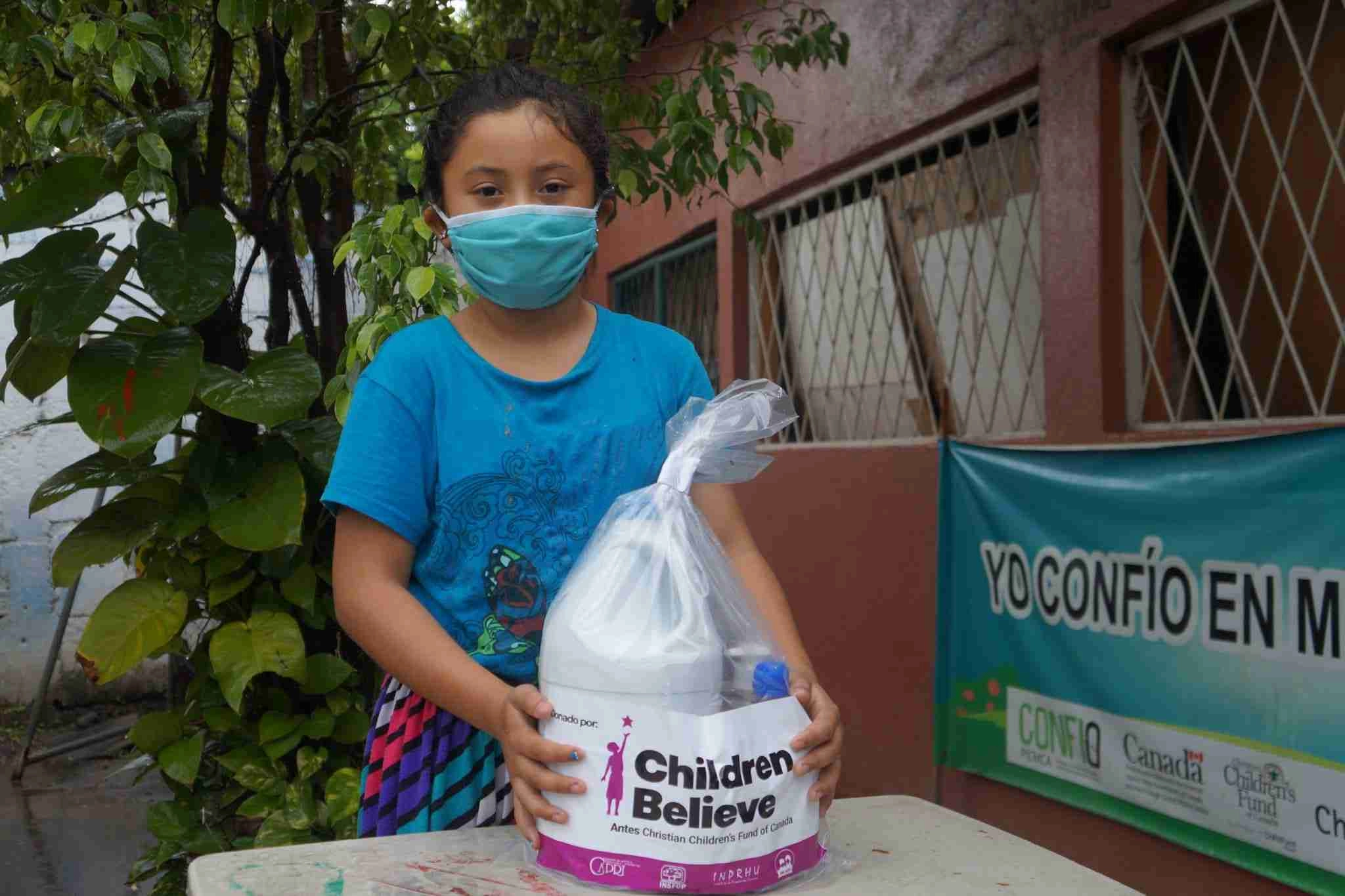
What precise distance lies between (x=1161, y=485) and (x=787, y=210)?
2.88 m

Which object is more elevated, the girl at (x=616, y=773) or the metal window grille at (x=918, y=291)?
the metal window grille at (x=918, y=291)

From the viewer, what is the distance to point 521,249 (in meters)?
1.43

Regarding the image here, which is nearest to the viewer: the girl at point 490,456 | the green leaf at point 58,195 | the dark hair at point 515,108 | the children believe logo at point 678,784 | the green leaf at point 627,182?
the children believe logo at point 678,784

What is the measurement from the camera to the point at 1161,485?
10.1 ft

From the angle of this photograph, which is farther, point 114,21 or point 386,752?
point 114,21

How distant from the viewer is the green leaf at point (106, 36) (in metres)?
2.54

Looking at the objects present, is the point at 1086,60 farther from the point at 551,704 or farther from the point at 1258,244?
the point at 551,704

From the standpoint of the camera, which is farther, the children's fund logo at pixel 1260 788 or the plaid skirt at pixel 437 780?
the children's fund logo at pixel 1260 788

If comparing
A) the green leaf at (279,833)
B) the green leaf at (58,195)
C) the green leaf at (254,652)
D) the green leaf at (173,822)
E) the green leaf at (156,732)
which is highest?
the green leaf at (58,195)

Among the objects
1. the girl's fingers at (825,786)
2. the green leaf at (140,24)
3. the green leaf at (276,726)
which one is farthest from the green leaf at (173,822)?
the girl's fingers at (825,786)

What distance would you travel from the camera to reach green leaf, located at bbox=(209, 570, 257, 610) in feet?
9.85

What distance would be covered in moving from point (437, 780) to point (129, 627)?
1783 millimetres

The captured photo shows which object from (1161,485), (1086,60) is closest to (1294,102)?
(1086,60)

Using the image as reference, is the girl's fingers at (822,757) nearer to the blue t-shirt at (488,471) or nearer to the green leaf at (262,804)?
the blue t-shirt at (488,471)
